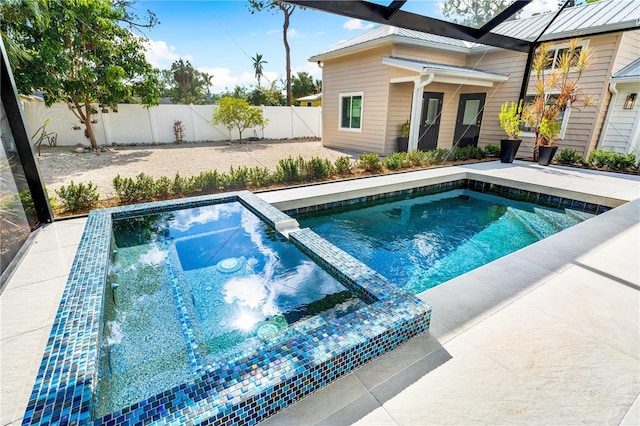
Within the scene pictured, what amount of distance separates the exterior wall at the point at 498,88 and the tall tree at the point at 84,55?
1166 cm

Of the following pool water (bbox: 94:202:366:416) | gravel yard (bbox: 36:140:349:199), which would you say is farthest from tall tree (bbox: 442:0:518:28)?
pool water (bbox: 94:202:366:416)

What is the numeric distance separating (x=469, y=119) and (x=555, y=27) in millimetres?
3168

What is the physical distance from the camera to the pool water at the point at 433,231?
12.2 feet

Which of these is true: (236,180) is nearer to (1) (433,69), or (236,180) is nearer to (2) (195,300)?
(2) (195,300)

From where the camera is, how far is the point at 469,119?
10570mm

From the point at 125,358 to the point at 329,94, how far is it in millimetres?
11254

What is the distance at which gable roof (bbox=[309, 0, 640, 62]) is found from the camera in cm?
721

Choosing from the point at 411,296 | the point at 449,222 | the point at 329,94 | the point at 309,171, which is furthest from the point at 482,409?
the point at 329,94

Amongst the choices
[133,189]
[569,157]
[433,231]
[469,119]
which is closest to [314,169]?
[433,231]

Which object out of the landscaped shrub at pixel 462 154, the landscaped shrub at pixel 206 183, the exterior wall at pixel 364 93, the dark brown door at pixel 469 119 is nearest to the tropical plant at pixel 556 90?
the landscaped shrub at pixel 462 154

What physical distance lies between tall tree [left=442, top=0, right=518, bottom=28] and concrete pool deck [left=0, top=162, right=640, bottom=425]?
4.69m

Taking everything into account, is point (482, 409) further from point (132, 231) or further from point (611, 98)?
point (611, 98)

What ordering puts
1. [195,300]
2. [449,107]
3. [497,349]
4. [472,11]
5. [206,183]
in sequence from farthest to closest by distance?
1. [449,107]
2. [472,11]
3. [206,183]
4. [195,300]
5. [497,349]

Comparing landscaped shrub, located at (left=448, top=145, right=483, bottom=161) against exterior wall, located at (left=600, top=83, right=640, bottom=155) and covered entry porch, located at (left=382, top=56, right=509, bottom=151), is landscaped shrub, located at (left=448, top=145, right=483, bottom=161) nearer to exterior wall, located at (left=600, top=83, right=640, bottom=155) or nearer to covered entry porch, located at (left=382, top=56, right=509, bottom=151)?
covered entry porch, located at (left=382, top=56, right=509, bottom=151)
